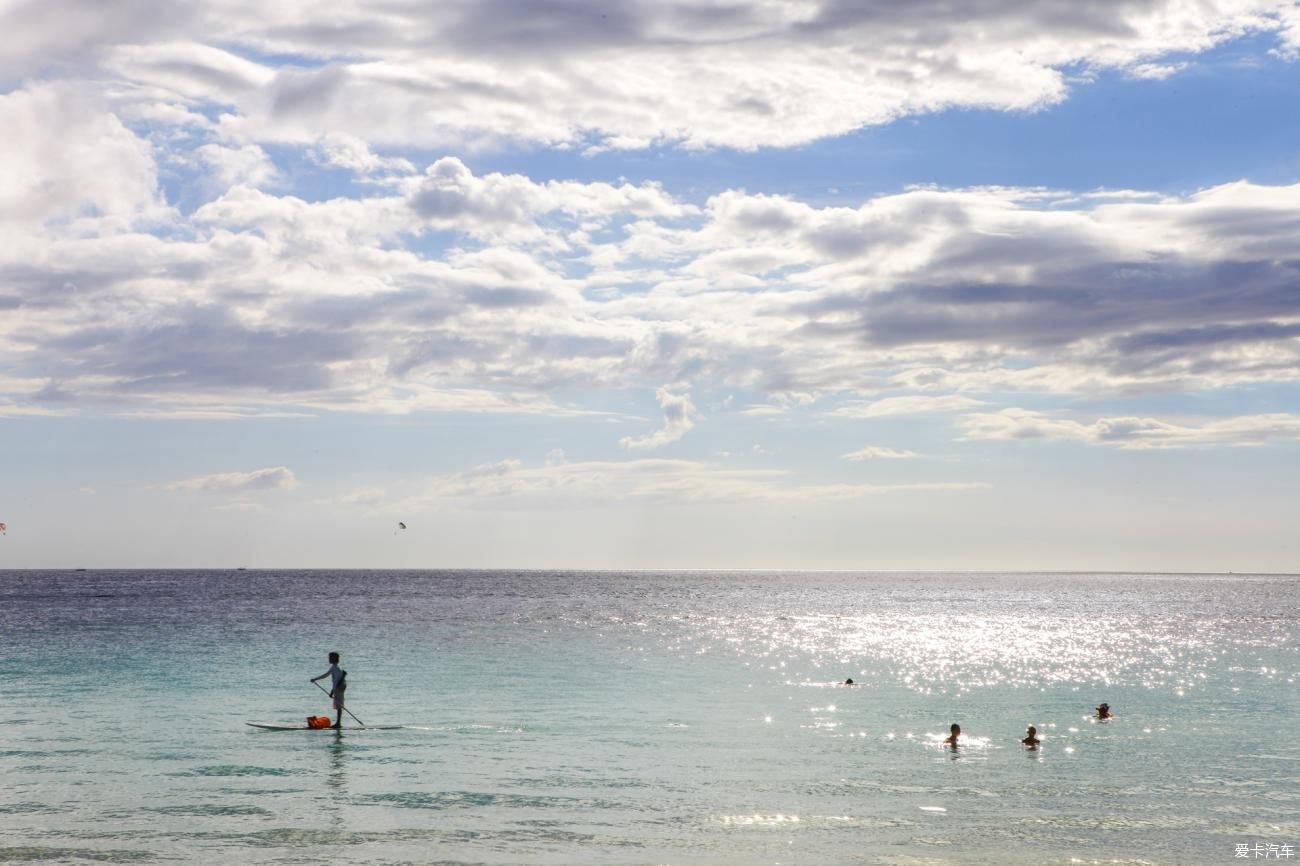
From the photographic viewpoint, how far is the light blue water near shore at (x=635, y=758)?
2600 centimetres

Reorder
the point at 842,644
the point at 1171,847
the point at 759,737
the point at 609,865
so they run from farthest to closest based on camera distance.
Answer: the point at 842,644 < the point at 759,737 < the point at 1171,847 < the point at 609,865

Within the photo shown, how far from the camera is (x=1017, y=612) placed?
18338cm

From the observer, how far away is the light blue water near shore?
2600cm

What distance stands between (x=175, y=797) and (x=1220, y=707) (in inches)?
1765

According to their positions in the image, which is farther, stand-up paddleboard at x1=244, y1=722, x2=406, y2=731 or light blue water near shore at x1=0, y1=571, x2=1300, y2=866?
stand-up paddleboard at x1=244, y1=722, x2=406, y2=731

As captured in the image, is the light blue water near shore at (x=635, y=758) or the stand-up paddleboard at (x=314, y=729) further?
the stand-up paddleboard at (x=314, y=729)

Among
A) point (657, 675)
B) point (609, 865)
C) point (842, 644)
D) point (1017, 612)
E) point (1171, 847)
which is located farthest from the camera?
point (1017, 612)

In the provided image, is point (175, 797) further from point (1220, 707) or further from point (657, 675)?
point (1220, 707)

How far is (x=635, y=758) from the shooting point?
36219 mm

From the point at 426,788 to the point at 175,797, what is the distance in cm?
658

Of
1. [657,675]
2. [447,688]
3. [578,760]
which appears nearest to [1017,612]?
[657,675]

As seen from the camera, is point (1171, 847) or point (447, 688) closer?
point (1171, 847)

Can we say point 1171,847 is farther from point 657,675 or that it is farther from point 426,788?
point 657,675

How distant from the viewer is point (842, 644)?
321 ft
